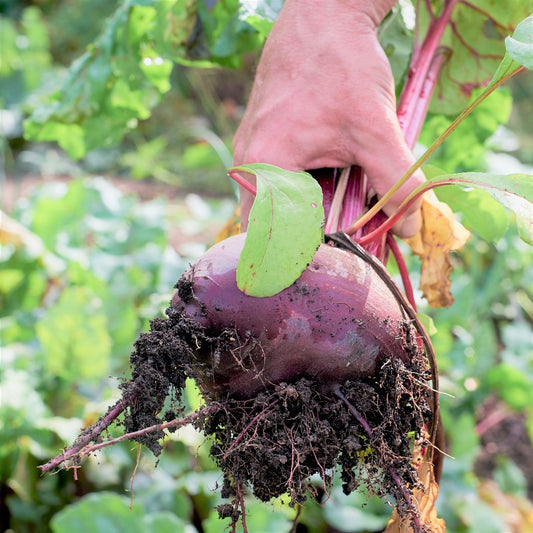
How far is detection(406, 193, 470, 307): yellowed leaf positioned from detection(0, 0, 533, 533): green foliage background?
0.14 feet

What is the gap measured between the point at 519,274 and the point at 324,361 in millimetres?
2906

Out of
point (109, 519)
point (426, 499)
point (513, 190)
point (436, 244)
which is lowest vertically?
point (109, 519)

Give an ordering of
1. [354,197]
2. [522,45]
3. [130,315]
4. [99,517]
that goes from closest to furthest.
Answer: [522,45] < [354,197] < [99,517] < [130,315]

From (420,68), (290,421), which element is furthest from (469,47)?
(290,421)

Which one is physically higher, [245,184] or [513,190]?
[513,190]

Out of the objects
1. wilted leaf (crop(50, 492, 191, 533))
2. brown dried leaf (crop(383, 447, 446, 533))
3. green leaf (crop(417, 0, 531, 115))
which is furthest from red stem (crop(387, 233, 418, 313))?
wilted leaf (crop(50, 492, 191, 533))

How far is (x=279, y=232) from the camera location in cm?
92

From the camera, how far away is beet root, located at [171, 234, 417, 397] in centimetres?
100

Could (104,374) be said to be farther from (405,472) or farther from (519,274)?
(519,274)

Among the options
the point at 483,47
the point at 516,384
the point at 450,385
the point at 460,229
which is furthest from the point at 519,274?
the point at 460,229

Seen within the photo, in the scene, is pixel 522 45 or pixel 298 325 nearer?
pixel 522 45

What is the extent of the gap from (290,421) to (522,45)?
2.21 feet

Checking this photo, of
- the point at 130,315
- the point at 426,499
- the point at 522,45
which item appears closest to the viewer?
the point at 522,45

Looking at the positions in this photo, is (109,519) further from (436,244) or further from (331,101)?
(331,101)
